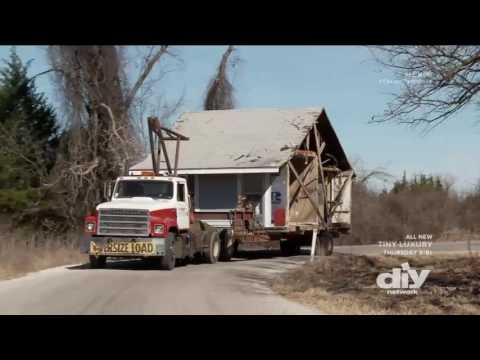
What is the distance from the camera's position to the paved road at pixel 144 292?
1129 centimetres

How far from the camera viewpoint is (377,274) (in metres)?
16.2

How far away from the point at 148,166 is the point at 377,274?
10.5 metres

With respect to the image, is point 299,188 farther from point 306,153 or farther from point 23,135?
point 23,135

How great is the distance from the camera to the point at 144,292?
13.2 m

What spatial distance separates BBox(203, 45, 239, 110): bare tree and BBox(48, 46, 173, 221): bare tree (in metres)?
3.23

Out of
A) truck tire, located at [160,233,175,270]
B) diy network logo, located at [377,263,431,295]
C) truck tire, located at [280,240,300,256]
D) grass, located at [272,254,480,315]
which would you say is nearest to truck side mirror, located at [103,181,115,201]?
truck tire, located at [160,233,175,270]

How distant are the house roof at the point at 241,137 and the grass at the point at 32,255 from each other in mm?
4092

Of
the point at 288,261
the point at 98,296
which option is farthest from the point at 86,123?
the point at 98,296

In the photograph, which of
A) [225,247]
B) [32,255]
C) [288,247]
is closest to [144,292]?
[32,255]

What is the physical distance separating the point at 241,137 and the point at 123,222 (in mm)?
8302

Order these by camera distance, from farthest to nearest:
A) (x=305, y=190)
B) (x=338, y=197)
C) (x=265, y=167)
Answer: (x=338, y=197)
(x=305, y=190)
(x=265, y=167)

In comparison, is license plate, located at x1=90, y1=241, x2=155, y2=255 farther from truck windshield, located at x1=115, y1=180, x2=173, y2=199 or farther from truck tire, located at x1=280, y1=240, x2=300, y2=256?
truck tire, located at x1=280, y1=240, x2=300, y2=256

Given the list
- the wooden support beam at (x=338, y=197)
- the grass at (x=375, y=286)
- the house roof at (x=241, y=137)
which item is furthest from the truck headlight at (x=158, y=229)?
the wooden support beam at (x=338, y=197)

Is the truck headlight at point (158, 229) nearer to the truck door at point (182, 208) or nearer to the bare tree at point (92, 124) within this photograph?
the truck door at point (182, 208)
